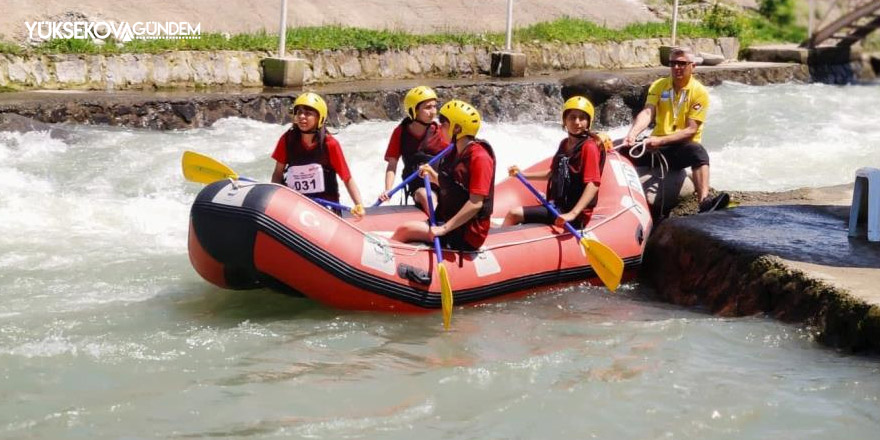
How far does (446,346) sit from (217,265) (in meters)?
1.31

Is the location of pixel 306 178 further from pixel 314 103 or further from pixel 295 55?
pixel 295 55

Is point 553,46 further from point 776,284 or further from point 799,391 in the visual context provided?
point 799,391

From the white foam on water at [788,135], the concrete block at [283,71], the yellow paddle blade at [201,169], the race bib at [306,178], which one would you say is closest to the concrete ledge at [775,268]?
the race bib at [306,178]

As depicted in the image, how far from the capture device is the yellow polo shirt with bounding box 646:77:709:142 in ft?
26.9

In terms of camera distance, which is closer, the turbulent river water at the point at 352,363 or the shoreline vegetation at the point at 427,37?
the turbulent river water at the point at 352,363

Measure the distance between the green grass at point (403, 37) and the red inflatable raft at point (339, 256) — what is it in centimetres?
658

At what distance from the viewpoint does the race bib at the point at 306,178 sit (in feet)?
22.8

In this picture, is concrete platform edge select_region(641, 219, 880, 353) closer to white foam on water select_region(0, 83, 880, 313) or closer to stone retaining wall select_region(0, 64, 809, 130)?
white foam on water select_region(0, 83, 880, 313)

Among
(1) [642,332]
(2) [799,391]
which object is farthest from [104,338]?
(2) [799,391]

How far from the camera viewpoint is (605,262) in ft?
23.1

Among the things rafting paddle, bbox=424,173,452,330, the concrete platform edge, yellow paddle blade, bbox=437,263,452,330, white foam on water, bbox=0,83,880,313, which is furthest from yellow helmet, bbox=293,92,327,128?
the concrete platform edge

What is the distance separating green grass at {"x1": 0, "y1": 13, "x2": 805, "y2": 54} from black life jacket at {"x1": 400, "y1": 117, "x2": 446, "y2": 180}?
6.04m

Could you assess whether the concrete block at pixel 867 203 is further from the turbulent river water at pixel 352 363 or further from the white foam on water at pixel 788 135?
the white foam on water at pixel 788 135

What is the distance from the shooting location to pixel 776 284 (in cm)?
654
